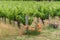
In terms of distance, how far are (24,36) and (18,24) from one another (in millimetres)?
1942

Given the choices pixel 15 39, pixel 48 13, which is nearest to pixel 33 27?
pixel 15 39

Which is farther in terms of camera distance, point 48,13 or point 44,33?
point 48,13

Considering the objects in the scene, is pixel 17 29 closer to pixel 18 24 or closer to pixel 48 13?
pixel 18 24

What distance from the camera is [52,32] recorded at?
1431 centimetres

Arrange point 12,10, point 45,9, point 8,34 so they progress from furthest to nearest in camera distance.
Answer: point 45,9 → point 12,10 → point 8,34

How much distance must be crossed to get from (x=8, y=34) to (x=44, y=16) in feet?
15.4

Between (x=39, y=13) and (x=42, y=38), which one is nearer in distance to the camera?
(x=42, y=38)

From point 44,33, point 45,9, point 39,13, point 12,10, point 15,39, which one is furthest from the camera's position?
point 45,9

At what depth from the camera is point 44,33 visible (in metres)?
13.9

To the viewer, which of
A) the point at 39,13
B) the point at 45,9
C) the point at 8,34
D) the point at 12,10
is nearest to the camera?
the point at 8,34

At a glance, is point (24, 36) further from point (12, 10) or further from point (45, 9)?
point (45, 9)

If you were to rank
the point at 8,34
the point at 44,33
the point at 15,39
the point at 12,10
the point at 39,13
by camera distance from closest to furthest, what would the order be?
1. the point at 15,39
2. the point at 8,34
3. the point at 44,33
4. the point at 12,10
5. the point at 39,13

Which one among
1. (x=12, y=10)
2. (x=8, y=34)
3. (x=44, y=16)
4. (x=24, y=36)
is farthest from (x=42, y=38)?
(x=44, y=16)

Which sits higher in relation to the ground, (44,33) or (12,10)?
(12,10)
